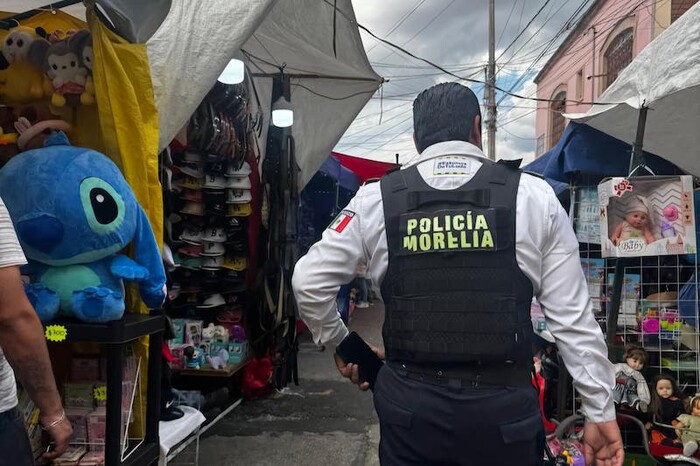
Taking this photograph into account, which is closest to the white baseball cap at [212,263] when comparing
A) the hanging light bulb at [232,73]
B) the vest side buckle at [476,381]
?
the hanging light bulb at [232,73]

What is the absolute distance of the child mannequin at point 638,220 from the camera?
302 cm

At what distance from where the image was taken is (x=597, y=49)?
607 inches

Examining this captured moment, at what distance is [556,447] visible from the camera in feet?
10.4

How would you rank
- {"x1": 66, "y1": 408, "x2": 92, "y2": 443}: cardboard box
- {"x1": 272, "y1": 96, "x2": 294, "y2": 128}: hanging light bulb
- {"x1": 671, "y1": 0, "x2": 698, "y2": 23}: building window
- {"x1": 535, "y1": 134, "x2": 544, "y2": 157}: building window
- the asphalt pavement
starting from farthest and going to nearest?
{"x1": 535, "y1": 134, "x2": 544, "y2": 157}: building window
{"x1": 671, "y1": 0, "x2": 698, "y2": 23}: building window
{"x1": 272, "y1": 96, "x2": 294, "y2": 128}: hanging light bulb
the asphalt pavement
{"x1": 66, "y1": 408, "x2": 92, "y2": 443}: cardboard box

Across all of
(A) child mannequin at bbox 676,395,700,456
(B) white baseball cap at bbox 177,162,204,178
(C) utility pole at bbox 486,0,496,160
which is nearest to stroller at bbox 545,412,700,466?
(A) child mannequin at bbox 676,395,700,456

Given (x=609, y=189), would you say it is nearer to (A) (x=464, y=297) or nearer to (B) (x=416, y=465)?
(A) (x=464, y=297)

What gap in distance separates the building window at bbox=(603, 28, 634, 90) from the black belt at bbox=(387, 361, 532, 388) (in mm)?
13812

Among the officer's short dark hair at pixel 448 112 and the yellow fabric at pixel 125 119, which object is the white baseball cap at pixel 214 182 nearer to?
the yellow fabric at pixel 125 119

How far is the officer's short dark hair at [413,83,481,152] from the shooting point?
1.87 meters

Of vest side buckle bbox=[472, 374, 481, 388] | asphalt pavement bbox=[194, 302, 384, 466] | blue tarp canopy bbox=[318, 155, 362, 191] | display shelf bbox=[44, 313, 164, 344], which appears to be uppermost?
blue tarp canopy bbox=[318, 155, 362, 191]

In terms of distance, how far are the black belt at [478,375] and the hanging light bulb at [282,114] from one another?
371 centimetres

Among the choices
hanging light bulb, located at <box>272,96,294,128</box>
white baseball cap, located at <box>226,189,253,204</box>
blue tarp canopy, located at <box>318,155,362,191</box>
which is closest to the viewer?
white baseball cap, located at <box>226,189,253,204</box>

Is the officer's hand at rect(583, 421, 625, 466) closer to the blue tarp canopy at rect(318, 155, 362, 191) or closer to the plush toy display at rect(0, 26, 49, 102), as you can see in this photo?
the plush toy display at rect(0, 26, 49, 102)

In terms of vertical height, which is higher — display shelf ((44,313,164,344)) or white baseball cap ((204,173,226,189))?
white baseball cap ((204,173,226,189))
